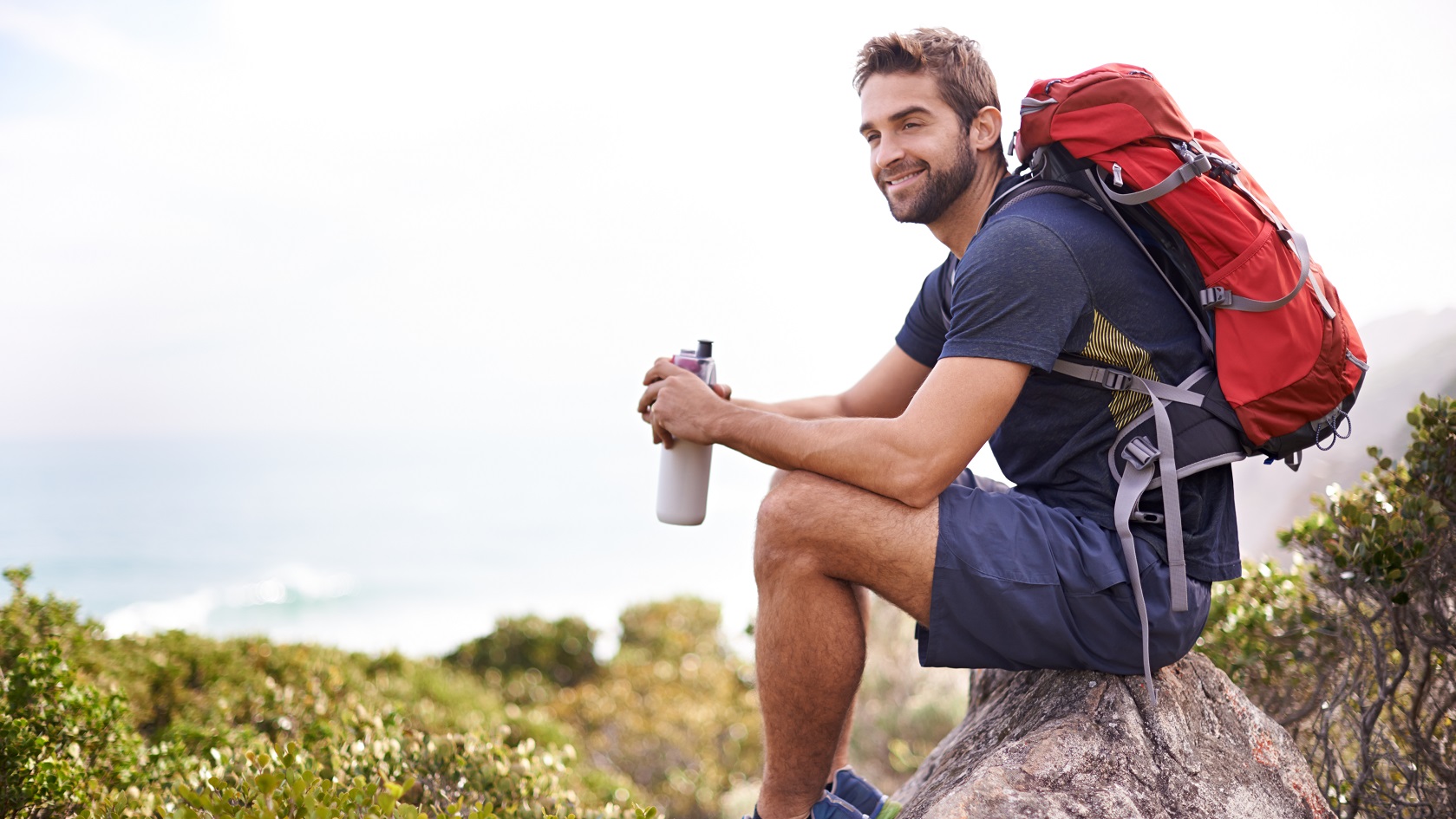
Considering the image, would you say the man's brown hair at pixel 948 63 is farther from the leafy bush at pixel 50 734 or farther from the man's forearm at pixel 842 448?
the leafy bush at pixel 50 734

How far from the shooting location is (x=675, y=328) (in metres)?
47.1

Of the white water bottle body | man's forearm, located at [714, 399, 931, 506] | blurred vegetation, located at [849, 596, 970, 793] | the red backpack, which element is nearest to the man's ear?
the red backpack

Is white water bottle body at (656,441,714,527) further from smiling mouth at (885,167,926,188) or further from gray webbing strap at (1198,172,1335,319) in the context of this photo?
gray webbing strap at (1198,172,1335,319)

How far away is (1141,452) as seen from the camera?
2262mm

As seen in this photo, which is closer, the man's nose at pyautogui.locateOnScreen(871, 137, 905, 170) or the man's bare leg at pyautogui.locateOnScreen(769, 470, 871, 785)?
the man's bare leg at pyautogui.locateOnScreen(769, 470, 871, 785)

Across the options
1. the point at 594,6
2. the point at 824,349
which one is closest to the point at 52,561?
the point at 824,349

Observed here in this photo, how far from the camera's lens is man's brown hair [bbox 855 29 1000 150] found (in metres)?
2.94

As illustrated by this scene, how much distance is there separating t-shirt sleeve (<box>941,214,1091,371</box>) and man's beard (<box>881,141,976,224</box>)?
66 cm

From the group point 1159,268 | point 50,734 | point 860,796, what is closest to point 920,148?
point 1159,268

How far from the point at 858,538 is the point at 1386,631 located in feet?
6.66

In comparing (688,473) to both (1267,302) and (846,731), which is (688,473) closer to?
(846,731)

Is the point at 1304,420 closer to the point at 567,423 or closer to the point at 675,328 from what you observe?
the point at 567,423

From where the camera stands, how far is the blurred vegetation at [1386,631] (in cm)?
285

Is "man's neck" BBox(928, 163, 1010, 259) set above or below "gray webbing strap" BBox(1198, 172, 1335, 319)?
above
